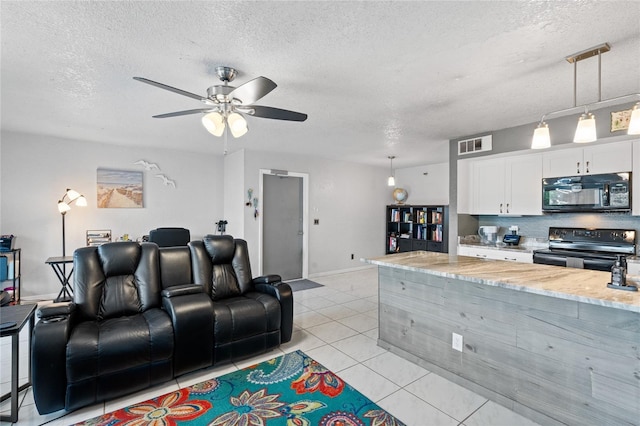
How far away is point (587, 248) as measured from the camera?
3.77 metres

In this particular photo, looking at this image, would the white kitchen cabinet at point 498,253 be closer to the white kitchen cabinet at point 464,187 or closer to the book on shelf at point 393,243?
the white kitchen cabinet at point 464,187

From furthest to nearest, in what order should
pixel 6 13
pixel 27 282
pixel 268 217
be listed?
1. pixel 268 217
2. pixel 27 282
3. pixel 6 13

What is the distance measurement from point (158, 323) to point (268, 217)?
3.38 meters

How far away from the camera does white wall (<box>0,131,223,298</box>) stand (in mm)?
4434

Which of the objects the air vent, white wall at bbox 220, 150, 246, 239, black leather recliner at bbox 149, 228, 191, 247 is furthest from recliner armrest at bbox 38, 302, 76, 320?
the air vent

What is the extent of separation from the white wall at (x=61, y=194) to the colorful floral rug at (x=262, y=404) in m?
3.76

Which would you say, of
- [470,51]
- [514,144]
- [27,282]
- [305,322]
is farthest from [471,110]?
[27,282]

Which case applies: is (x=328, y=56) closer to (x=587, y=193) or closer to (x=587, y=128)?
(x=587, y=128)

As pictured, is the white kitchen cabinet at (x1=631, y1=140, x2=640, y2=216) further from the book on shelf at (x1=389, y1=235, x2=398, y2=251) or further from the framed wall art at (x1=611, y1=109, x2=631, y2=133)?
the book on shelf at (x1=389, y1=235, x2=398, y2=251)

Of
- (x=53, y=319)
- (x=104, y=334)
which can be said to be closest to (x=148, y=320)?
(x=104, y=334)

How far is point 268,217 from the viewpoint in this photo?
571cm

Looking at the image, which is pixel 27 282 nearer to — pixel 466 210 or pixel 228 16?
pixel 228 16

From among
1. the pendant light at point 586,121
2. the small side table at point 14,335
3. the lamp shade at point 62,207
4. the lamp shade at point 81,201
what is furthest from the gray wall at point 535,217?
the lamp shade at point 62,207

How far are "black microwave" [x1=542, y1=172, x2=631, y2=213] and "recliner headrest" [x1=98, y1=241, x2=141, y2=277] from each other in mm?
4761
